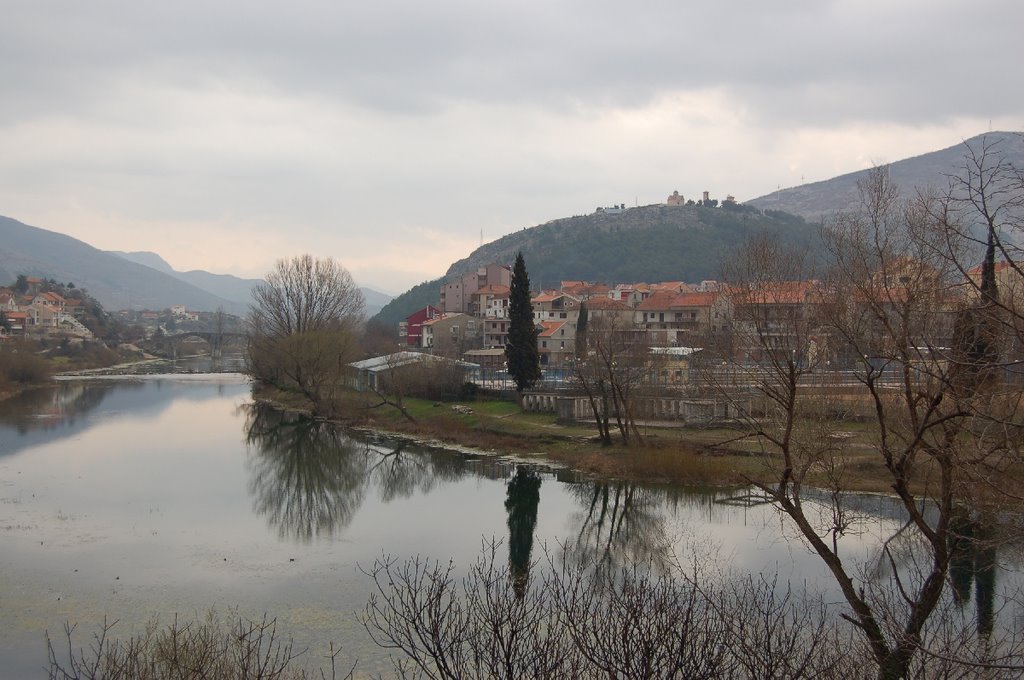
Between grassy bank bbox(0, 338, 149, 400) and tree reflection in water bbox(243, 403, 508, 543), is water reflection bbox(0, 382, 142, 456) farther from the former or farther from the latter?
tree reflection in water bbox(243, 403, 508, 543)

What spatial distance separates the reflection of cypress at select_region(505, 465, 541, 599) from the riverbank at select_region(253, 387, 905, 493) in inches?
80.0

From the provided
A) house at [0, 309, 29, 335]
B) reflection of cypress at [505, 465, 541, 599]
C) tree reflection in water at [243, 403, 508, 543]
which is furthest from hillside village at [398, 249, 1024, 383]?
house at [0, 309, 29, 335]

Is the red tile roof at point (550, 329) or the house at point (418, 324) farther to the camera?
the house at point (418, 324)

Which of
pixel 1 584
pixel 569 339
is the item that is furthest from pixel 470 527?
pixel 569 339

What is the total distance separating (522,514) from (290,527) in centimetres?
532

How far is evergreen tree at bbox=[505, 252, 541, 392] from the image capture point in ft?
121

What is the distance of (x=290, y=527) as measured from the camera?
1973cm

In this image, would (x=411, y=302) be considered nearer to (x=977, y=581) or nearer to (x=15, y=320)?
(x=15, y=320)

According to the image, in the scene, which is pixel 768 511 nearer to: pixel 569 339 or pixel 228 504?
pixel 228 504

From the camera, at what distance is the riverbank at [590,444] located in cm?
2217

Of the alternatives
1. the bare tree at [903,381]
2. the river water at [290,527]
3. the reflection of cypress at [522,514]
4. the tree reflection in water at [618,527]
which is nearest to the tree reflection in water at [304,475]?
the river water at [290,527]

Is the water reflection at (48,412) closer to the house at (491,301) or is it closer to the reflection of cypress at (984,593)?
the house at (491,301)

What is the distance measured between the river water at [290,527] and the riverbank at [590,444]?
3.38 feet

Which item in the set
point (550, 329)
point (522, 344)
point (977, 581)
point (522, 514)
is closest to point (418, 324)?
point (550, 329)
